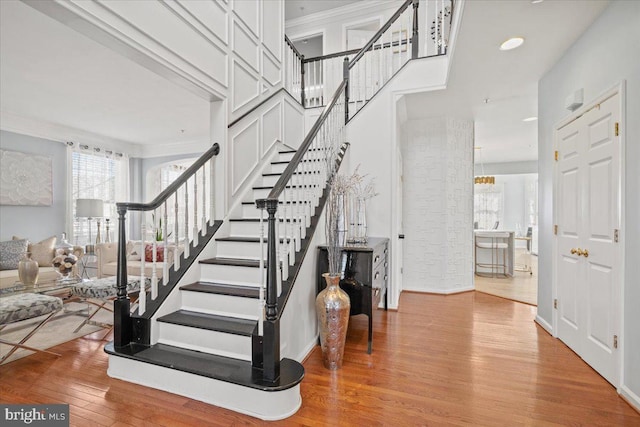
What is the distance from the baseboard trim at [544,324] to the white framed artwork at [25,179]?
8.24 metres

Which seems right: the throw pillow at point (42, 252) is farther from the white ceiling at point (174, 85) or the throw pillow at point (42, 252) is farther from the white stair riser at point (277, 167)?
the white stair riser at point (277, 167)

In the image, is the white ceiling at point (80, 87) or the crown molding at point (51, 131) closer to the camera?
the white ceiling at point (80, 87)

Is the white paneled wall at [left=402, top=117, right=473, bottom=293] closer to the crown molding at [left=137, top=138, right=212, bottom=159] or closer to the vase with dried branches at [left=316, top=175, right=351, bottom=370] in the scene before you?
the vase with dried branches at [left=316, top=175, right=351, bottom=370]

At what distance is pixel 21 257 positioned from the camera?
5.04 m

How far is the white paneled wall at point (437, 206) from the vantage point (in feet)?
16.7

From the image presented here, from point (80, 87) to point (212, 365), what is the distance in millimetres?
4625

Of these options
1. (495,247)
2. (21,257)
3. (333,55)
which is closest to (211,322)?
(333,55)

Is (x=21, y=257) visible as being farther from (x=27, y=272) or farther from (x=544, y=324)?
(x=544, y=324)

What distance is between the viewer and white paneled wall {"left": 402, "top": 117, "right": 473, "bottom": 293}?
509cm

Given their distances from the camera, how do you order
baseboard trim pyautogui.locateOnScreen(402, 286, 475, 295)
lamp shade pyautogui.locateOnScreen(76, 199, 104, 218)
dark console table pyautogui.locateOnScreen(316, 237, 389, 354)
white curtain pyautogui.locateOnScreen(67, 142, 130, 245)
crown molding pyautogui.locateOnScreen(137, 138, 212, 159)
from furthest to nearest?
crown molding pyautogui.locateOnScreen(137, 138, 212, 159)
white curtain pyautogui.locateOnScreen(67, 142, 130, 245)
lamp shade pyautogui.locateOnScreen(76, 199, 104, 218)
baseboard trim pyautogui.locateOnScreen(402, 286, 475, 295)
dark console table pyautogui.locateOnScreen(316, 237, 389, 354)

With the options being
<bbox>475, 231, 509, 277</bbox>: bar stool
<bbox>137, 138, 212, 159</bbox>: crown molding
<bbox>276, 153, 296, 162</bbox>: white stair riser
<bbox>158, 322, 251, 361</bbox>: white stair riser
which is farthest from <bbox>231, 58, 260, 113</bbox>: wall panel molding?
<bbox>475, 231, 509, 277</bbox>: bar stool

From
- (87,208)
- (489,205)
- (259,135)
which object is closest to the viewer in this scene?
(259,135)

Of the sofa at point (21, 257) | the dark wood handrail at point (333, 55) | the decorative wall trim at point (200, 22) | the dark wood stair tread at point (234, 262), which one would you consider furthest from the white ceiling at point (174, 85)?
the dark wood stair tread at point (234, 262)

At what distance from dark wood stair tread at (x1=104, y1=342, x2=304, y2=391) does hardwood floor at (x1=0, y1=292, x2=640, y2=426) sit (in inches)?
7.9
